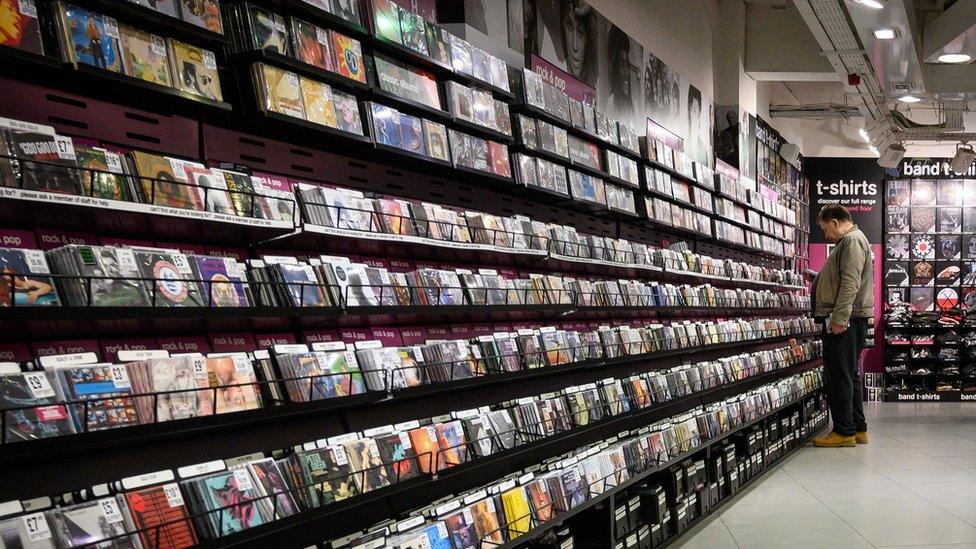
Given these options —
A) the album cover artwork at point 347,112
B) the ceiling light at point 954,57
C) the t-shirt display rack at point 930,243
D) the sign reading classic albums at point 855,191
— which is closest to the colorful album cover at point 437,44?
the album cover artwork at point 347,112

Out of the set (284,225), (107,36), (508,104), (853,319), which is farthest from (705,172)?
(107,36)

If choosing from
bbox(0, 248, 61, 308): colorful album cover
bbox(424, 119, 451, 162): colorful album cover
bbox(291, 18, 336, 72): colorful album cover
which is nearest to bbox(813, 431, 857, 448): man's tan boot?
bbox(424, 119, 451, 162): colorful album cover

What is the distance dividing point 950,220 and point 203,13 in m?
15.1

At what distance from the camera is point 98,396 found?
6.02 ft

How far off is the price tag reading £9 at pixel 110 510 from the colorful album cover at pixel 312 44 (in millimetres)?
1417

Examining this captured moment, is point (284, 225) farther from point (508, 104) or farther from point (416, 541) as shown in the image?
point (508, 104)

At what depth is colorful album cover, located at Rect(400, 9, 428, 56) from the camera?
305 cm

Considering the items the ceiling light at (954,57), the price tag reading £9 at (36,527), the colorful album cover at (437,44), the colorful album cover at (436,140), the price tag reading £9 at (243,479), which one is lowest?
the price tag reading £9 at (243,479)

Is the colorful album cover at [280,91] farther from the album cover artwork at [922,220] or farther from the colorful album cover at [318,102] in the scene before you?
the album cover artwork at [922,220]

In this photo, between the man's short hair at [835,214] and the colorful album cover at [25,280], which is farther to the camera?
the man's short hair at [835,214]

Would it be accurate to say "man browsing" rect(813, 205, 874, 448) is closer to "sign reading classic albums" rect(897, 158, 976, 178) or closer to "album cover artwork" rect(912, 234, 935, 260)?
"album cover artwork" rect(912, 234, 935, 260)

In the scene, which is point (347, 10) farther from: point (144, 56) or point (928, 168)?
point (928, 168)

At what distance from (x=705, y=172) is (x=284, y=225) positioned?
512 cm

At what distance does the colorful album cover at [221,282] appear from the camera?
7.02 feet
